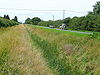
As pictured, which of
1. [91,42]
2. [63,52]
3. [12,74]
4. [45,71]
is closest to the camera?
[12,74]

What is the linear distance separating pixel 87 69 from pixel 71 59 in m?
1.65

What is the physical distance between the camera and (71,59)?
8656 millimetres

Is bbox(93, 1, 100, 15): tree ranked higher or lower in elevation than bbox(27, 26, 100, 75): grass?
higher

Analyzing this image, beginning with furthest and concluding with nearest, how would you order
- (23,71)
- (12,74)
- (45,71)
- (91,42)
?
(91,42), (45,71), (23,71), (12,74)

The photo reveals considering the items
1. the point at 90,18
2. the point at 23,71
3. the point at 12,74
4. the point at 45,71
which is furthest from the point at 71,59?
the point at 90,18

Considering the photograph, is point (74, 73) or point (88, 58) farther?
point (88, 58)

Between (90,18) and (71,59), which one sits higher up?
(90,18)

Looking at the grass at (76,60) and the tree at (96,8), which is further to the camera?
the tree at (96,8)

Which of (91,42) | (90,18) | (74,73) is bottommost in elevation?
(74,73)

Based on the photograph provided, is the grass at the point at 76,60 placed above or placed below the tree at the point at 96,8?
below

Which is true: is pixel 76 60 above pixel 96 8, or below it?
below

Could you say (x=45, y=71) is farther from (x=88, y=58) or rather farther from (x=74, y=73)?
(x=88, y=58)

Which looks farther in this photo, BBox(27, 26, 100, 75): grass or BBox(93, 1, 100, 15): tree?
BBox(93, 1, 100, 15): tree

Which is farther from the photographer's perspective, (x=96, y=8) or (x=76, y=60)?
(x=96, y=8)
